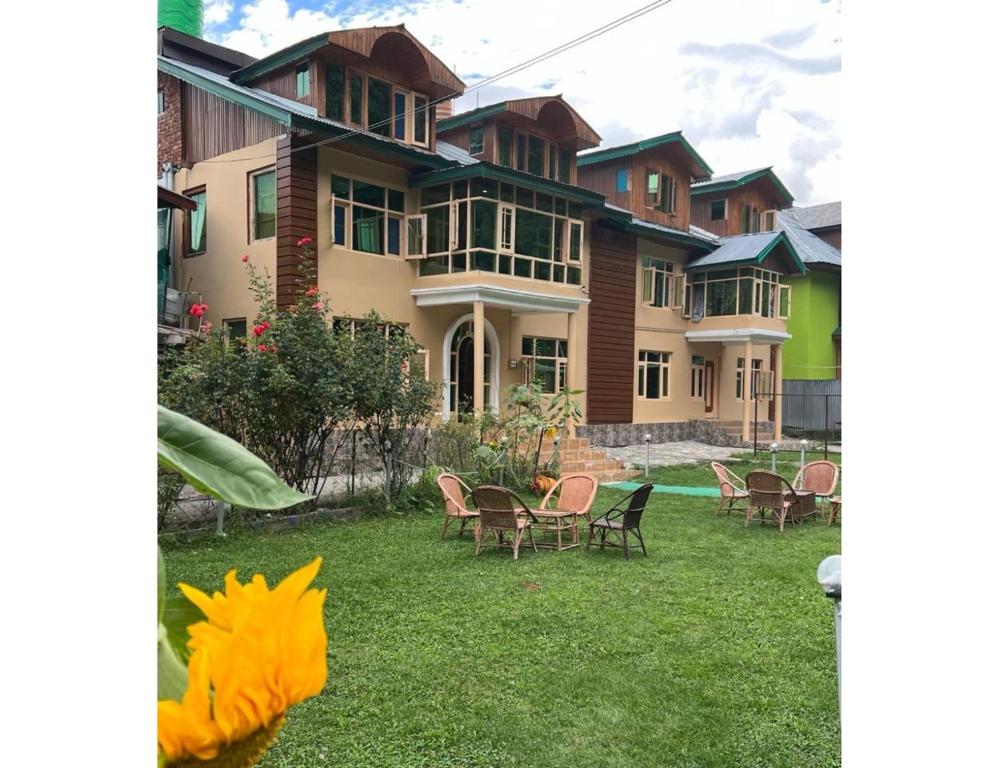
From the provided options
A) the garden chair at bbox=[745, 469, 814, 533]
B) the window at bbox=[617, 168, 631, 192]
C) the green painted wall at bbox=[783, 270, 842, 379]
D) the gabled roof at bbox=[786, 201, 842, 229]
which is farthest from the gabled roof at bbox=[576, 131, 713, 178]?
the garden chair at bbox=[745, 469, 814, 533]

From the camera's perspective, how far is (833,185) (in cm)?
72

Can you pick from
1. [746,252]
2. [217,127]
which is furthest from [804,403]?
[217,127]

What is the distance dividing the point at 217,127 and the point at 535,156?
528 cm

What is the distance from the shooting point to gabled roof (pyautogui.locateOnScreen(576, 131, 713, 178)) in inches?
588

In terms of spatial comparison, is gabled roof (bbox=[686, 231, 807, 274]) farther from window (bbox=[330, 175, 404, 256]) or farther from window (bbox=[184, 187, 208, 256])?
window (bbox=[184, 187, 208, 256])

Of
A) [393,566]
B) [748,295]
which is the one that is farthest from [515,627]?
[748,295]

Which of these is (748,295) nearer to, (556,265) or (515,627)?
(556,265)

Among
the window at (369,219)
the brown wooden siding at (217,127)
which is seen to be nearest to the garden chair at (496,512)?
the window at (369,219)

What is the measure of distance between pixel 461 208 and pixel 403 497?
476 centimetres

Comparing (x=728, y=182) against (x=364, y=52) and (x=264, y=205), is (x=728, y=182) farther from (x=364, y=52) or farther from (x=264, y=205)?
(x=264, y=205)

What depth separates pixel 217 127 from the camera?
1002 centimetres

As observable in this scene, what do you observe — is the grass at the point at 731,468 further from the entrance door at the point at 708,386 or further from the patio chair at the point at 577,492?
the patio chair at the point at 577,492

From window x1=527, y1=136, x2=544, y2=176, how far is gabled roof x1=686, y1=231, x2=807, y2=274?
15.1 ft
